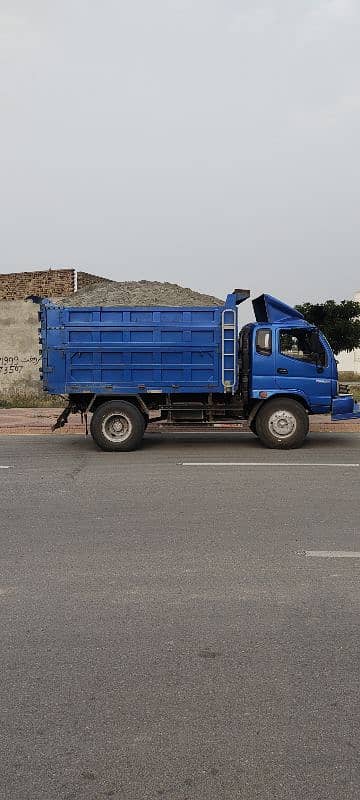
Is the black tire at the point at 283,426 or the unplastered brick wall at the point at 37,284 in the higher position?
the unplastered brick wall at the point at 37,284

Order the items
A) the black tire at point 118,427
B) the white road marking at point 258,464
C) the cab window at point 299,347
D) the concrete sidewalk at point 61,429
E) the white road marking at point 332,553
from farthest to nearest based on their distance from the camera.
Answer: the concrete sidewalk at point 61,429 → the cab window at point 299,347 → the black tire at point 118,427 → the white road marking at point 258,464 → the white road marking at point 332,553

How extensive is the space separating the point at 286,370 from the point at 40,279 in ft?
42.1

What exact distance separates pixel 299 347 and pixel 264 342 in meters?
0.65

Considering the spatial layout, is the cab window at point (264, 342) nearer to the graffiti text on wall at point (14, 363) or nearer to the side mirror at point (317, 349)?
the side mirror at point (317, 349)

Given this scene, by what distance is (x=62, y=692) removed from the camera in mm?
3455

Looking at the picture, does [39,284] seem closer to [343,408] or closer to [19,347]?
[19,347]

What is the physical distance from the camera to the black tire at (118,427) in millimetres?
11867

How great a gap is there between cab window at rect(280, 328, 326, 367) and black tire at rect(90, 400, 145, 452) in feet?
9.36

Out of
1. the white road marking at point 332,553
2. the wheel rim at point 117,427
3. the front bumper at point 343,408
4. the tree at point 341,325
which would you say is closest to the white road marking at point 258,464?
the wheel rim at point 117,427

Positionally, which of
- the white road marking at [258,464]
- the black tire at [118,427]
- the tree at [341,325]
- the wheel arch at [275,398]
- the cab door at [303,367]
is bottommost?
the white road marking at [258,464]

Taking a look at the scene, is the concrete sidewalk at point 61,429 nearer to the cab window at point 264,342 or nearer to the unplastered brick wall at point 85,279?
the cab window at point 264,342

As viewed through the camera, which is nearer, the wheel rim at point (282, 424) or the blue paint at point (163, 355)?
the blue paint at point (163, 355)

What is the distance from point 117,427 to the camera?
1193 centimetres

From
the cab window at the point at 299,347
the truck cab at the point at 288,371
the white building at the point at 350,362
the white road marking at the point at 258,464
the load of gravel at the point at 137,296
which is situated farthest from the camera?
the white building at the point at 350,362
